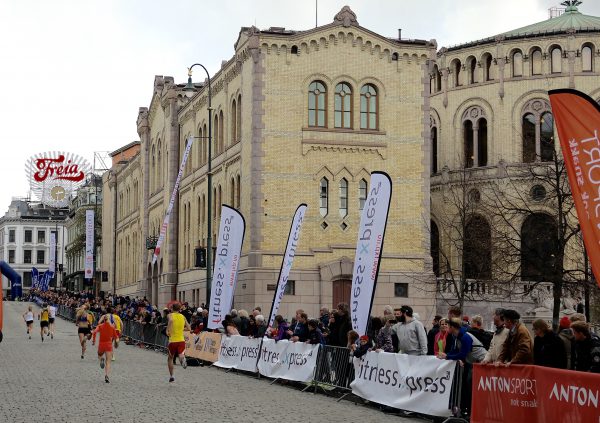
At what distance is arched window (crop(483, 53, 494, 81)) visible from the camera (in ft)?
208

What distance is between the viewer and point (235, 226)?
3222cm

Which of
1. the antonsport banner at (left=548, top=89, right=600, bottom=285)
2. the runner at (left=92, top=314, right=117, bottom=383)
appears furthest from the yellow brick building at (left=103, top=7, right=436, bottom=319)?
the antonsport banner at (left=548, top=89, right=600, bottom=285)

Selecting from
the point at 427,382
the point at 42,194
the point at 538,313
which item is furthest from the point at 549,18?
the point at 42,194

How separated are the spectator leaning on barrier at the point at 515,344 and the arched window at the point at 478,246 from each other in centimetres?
2787

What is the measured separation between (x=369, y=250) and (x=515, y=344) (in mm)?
7583

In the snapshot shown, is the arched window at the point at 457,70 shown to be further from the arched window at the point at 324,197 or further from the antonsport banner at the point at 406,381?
the antonsport banner at the point at 406,381

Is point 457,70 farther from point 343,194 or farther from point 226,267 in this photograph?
point 226,267

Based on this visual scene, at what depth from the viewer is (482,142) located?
210ft

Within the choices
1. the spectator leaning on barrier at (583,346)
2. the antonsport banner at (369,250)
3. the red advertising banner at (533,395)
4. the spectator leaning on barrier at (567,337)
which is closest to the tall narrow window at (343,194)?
the antonsport banner at (369,250)

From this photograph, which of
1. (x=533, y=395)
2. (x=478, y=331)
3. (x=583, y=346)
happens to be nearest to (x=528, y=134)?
(x=478, y=331)

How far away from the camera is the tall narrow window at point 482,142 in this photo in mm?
64000

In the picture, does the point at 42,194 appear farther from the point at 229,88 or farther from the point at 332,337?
the point at 332,337

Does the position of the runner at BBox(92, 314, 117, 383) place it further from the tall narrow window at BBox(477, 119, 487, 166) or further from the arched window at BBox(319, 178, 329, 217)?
the tall narrow window at BBox(477, 119, 487, 166)

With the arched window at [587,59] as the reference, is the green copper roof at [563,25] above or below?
above
